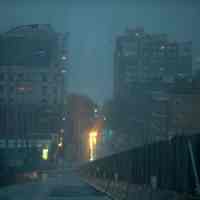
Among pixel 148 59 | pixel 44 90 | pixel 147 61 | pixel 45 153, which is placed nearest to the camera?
pixel 45 153

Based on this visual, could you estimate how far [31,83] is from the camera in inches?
6191

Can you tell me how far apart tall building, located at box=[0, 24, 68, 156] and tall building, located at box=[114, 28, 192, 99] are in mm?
16291

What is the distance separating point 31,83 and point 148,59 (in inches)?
1729

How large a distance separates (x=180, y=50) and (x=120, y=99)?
181ft

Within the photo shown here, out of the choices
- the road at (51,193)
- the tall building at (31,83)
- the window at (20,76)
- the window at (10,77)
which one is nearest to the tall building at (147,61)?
the tall building at (31,83)

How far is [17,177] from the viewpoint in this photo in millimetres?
68312

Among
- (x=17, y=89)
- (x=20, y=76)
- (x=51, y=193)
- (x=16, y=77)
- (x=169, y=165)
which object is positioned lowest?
(x=51, y=193)

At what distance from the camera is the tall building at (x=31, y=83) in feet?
435

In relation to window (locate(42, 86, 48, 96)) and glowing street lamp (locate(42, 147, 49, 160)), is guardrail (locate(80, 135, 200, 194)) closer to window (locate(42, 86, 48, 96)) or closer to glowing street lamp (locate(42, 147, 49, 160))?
glowing street lamp (locate(42, 147, 49, 160))

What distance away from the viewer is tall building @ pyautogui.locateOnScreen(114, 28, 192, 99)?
17500cm

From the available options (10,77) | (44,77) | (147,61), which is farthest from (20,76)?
(147,61)

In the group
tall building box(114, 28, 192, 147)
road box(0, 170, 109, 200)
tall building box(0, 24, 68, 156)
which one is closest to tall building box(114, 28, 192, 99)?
tall building box(114, 28, 192, 147)

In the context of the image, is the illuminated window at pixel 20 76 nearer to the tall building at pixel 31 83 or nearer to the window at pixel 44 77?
the tall building at pixel 31 83

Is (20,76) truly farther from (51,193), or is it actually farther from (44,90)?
(51,193)
